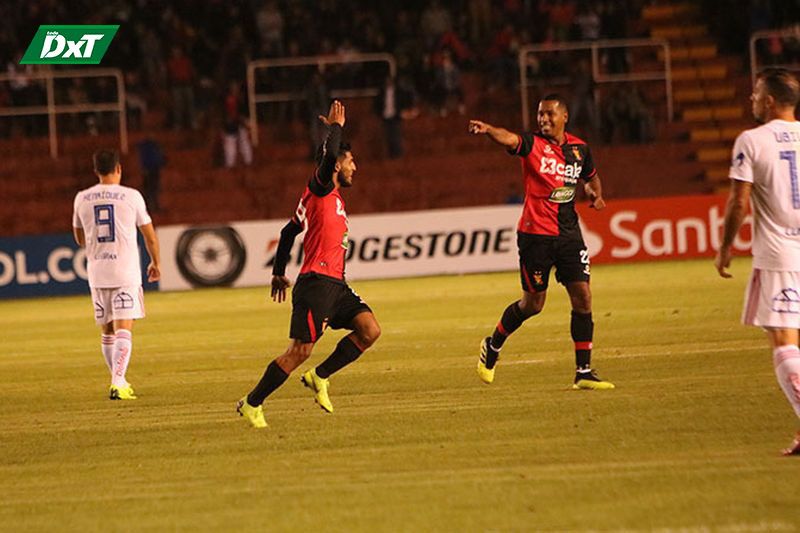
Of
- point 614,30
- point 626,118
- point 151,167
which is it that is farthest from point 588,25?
point 151,167

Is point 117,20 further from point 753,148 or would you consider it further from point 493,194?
point 753,148

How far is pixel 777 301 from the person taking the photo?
Result: 8.37 metres

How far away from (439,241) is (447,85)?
7.97 m

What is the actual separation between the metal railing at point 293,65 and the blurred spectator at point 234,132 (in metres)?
0.32

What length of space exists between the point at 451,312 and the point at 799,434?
11.7 meters

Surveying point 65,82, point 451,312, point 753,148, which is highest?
point 65,82

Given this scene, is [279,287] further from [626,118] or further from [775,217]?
[626,118]

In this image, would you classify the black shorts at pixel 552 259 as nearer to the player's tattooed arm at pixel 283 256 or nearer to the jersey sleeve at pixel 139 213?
the player's tattooed arm at pixel 283 256

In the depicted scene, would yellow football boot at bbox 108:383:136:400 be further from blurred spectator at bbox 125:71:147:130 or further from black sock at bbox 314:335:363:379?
blurred spectator at bbox 125:71:147:130

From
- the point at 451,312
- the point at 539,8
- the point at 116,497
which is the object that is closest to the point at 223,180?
the point at 539,8

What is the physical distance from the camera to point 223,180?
33812 millimetres

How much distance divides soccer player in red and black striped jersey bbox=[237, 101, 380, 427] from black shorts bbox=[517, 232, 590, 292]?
1.93 m

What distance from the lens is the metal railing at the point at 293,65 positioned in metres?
33.7

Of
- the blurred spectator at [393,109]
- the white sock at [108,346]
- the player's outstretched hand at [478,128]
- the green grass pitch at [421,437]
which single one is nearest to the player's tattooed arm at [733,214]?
the green grass pitch at [421,437]
